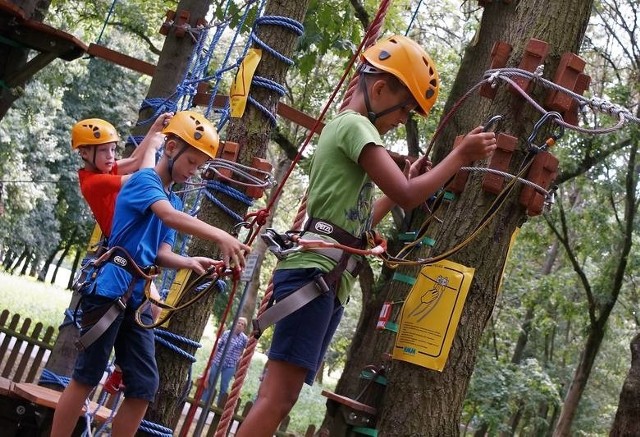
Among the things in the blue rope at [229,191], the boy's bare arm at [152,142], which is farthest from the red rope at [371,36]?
the blue rope at [229,191]

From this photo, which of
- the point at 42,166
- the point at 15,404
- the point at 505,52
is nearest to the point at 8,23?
the point at 15,404

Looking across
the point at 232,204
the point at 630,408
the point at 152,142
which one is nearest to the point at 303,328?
the point at 152,142

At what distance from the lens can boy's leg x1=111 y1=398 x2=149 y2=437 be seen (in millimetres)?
→ 3937

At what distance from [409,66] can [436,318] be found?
35.1 inches

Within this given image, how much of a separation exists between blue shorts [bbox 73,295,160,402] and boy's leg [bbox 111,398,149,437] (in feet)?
0.10

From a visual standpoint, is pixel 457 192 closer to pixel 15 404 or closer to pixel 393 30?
pixel 15 404

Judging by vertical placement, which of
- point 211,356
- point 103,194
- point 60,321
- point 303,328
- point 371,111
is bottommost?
point 60,321

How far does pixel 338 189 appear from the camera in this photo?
3.03m

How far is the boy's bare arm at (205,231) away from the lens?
3.15 meters

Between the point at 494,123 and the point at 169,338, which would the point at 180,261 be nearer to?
the point at 169,338

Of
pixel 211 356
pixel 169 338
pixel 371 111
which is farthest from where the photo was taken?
pixel 169 338

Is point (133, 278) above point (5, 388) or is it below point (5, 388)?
above

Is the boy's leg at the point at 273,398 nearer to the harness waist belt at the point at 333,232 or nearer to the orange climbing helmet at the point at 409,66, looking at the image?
the harness waist belt at the point at 333,232

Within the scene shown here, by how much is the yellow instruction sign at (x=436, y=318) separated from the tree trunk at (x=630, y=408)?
4054 mm
